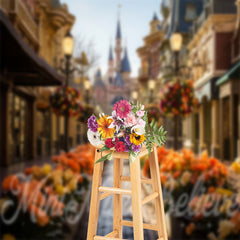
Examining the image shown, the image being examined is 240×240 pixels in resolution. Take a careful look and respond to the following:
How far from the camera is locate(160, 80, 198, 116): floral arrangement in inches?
352

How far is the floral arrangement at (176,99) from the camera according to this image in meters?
8.95

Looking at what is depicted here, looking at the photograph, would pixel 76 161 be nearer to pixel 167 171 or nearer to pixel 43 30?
pixel 167 171

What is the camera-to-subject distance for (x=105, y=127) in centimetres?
132

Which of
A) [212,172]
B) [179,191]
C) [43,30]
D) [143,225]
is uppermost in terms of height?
[43,30]

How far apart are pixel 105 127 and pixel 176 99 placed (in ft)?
25.9

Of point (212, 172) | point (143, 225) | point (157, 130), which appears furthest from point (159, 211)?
point (212, 172)

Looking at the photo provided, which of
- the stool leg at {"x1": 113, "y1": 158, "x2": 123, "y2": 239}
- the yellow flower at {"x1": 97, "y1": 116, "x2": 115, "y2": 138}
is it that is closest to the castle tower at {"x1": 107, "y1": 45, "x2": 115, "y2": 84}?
the stool leg at {"x1": 113, "y1": 158, "x2": 123, "y2": 239}

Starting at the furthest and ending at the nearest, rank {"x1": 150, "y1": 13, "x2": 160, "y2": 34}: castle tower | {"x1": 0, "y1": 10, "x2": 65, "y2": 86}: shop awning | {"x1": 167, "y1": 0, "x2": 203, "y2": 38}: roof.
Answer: {"x1": 150, "y1": 13, "x2": 160, "y2": 34}: castle tower → {"x1": 167, "y1": 0, "x2": 203, "y2": 38}: roof → {"x1": 0, "y1": 10, "x2": 65, "y2": 86}: shop awning

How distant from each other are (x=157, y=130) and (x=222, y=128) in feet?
63.1

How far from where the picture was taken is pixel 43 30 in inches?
893

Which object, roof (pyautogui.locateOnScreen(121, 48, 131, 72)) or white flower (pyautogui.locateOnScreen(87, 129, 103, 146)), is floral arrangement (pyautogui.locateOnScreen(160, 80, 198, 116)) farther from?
roof (pyautogui.locateOnScreen(121, 48, 131, 72))

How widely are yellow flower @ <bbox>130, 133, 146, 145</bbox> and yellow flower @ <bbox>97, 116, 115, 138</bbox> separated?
0.27ft

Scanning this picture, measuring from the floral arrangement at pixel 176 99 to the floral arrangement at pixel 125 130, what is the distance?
25.2 feet

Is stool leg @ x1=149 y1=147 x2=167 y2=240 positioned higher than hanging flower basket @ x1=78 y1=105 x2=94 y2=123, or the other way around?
hanging flower basket @ x1=78 y1=105 x2=94 y2=123
